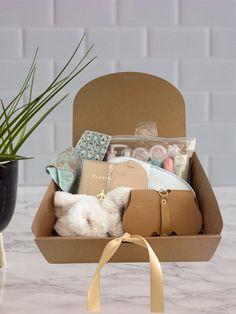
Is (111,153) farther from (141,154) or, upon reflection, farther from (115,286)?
(115,286)

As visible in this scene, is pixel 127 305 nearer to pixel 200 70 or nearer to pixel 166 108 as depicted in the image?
pixel 166 108

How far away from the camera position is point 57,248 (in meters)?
0.85

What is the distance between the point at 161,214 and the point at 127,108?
36 centimetres

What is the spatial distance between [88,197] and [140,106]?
314mm

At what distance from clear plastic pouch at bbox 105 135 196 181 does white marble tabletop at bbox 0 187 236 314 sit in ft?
0.66

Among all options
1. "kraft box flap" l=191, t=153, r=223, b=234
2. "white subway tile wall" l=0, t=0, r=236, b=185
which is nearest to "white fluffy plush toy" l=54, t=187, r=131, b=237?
"kraft box flap" l=191, t=153, r=223, b=234

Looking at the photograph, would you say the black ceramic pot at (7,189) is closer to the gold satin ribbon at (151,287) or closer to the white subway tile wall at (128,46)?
the gold satin ribbon at (151,287)

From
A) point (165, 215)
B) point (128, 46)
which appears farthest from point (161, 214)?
point (128, 46)

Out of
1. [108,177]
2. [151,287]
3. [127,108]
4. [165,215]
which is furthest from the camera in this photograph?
[127,108]

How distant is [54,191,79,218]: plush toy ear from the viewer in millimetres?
974

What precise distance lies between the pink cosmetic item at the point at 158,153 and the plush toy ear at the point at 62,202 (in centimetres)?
24

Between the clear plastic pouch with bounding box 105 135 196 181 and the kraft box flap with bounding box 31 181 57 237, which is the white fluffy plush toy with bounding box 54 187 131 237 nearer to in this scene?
the kraft box flap with bounding box 31 181 57 237

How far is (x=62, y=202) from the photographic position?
3.20 ft

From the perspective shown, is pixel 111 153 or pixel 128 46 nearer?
pixel 111 153
